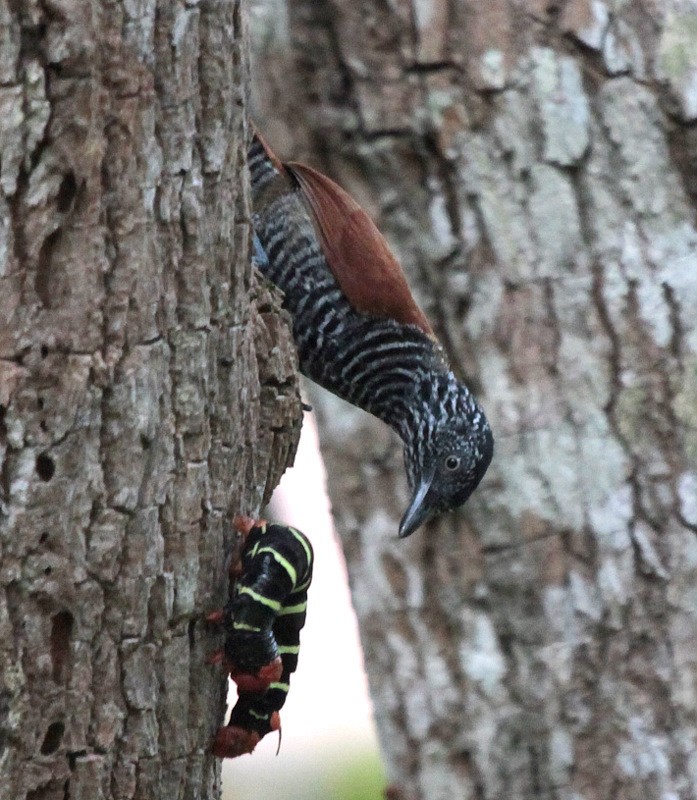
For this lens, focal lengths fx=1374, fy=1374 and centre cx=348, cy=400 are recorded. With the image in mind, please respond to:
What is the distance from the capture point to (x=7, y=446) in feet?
8.63

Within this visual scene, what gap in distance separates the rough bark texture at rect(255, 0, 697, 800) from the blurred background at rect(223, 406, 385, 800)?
3.58 metres

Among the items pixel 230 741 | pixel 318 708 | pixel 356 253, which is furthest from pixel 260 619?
pixel 318 708

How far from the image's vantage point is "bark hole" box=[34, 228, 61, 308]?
2.63m

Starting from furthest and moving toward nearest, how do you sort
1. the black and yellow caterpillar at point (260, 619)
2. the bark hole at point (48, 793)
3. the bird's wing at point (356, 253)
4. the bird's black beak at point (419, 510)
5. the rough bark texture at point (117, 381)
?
1. the bird's wing at point (356, 253)
2. the bird's black beak at point (419, 510)
3. the black and yellow caterpillar at point (260, 619)
4. the bark hole at point (48, 793)
5. the rough bark texture at point (117, 381)

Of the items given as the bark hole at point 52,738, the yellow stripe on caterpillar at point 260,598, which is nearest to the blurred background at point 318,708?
the yellow stripe on caterpillar at point 260,598

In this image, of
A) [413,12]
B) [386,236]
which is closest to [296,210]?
[386,236]

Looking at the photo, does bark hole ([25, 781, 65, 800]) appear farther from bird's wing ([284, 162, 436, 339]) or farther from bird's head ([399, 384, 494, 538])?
bird's wing ([284, 162, 436, 339])

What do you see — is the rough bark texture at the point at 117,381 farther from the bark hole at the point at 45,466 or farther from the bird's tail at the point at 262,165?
the bird's tail at the point at 262,165

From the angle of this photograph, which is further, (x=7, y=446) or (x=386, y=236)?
(x=386, y=236)

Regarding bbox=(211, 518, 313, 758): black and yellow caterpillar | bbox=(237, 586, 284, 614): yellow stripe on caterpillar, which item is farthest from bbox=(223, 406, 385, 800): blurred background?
bbox=(237, 586, 284, 614): yellow stripe on caterpillar

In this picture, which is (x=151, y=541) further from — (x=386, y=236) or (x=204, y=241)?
(x=386, y=236)

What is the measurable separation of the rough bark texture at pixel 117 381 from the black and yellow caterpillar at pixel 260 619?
0.06 meters

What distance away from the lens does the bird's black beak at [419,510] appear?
4.47 metres

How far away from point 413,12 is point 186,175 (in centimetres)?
242
